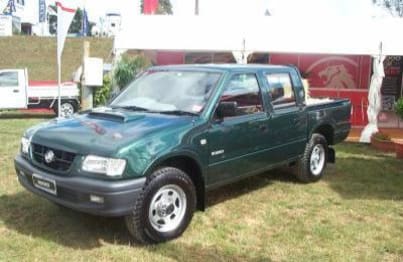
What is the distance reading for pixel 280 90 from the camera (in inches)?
254

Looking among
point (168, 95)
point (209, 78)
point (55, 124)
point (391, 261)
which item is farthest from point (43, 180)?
point (391, 261)

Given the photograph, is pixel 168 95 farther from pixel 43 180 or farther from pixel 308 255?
pixel 308 255

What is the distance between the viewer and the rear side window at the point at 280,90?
6270 millimetres

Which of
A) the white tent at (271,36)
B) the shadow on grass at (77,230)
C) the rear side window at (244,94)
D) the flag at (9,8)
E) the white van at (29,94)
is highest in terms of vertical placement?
the flag at (9,8)

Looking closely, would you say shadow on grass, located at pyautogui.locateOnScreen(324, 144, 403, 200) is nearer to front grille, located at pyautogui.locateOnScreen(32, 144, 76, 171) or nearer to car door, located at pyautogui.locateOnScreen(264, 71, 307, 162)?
car door, located at pyautogui.locateOnScreen(264, 71, 307, 162)

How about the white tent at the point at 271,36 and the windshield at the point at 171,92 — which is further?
the white tent at the point at 271,36

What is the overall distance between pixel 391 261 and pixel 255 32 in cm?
840

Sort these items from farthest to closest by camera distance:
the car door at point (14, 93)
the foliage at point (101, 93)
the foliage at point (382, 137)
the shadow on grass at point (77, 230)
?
the car door at point (14, 93) < the foliage at point (101, 93) < the foliage at point (382, 137) < the shadow on grass at point (77, 230)

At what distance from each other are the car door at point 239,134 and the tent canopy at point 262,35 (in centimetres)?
615

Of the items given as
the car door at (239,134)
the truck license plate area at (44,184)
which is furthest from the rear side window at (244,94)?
the truck license plate area at (44,184)

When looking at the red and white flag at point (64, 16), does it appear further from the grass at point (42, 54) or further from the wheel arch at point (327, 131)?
the grass at point (42, 54)

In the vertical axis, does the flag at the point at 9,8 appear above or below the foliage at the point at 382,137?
above

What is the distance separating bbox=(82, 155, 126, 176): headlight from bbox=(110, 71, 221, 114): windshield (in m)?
1.17

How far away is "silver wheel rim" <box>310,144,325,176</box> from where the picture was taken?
24.2ft
